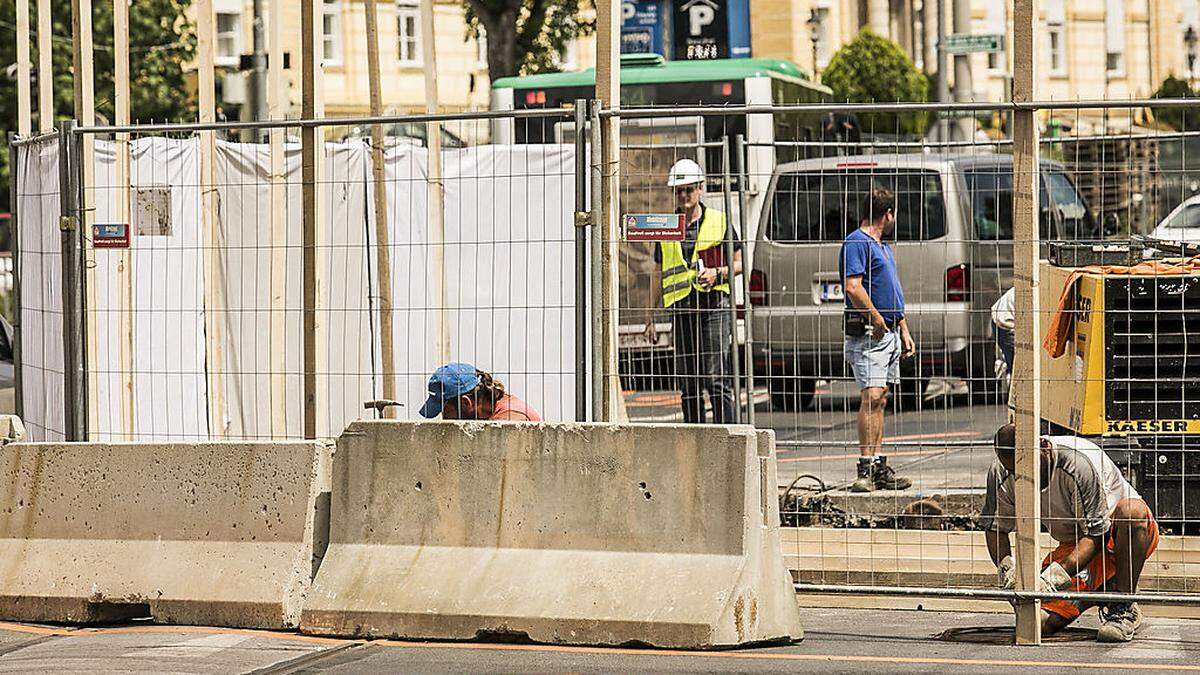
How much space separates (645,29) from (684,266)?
19.5 meters

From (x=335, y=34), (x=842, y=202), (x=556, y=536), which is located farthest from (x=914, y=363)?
(x=335, y=34)

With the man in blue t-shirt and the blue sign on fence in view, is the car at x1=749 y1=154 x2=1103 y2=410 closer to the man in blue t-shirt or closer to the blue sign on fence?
the man in blue t-shirt

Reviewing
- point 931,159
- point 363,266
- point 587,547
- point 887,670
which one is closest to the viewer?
point 887,670

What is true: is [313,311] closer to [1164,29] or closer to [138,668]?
[138,668]

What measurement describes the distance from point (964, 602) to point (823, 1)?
5043 cm

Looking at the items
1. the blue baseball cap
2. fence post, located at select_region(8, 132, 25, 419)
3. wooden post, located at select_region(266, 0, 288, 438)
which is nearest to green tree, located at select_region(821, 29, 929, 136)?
wooden post, located at select_region(266, 0, 288, 438)

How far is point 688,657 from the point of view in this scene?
7441mm

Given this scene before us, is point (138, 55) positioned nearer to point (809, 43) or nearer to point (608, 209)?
point (809, 43)

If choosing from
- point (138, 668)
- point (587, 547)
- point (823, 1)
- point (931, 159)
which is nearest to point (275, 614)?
point (138, 668)

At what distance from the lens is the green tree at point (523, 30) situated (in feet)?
94.3

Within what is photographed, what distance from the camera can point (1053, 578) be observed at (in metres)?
8.77

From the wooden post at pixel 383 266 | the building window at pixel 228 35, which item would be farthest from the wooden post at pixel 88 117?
the building window at pixel 228 35

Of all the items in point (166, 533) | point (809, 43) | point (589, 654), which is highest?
point (809, 43)

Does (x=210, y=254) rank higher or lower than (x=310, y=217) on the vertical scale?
lower
